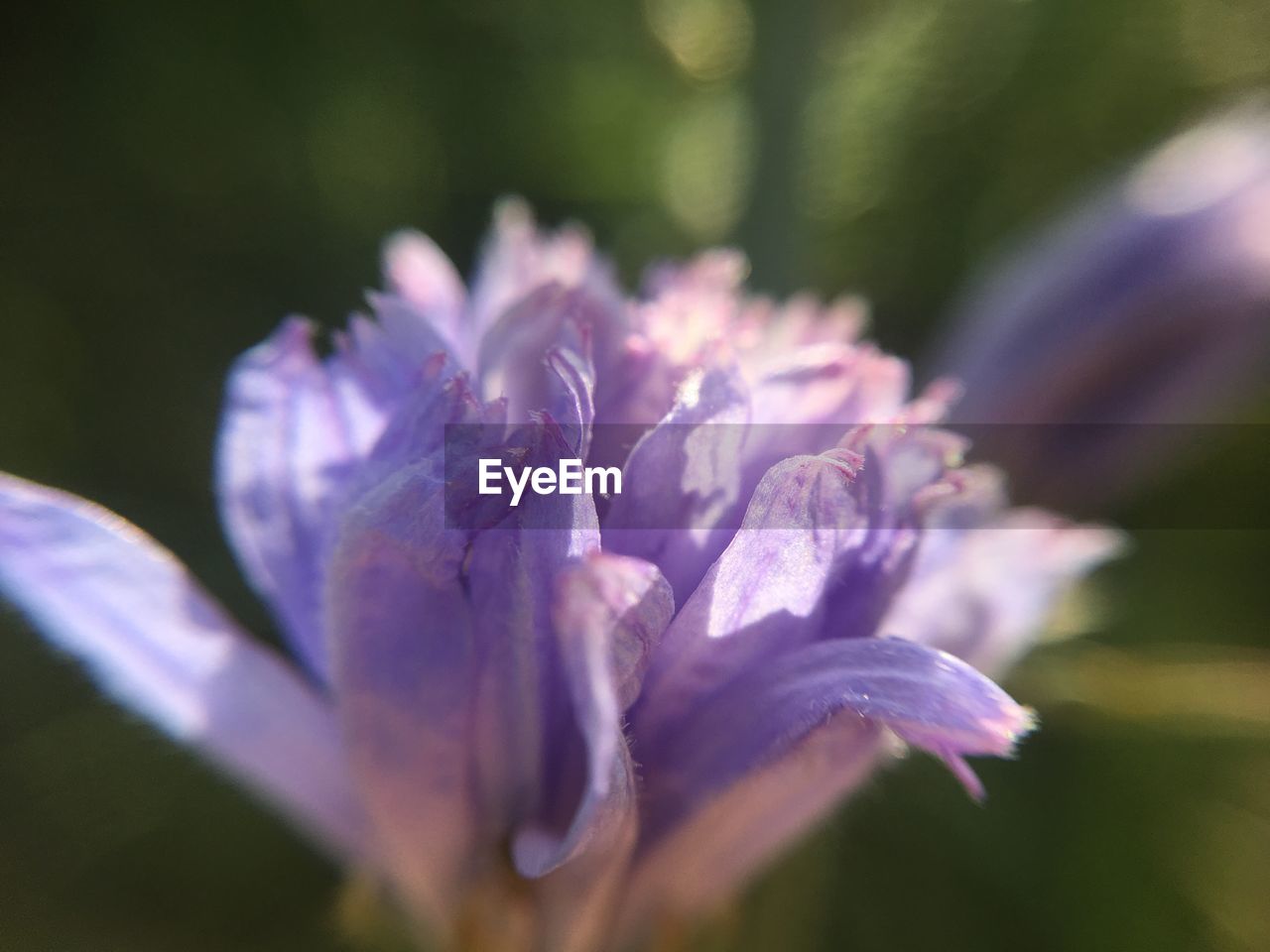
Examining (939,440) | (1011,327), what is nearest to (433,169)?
(1011,327)

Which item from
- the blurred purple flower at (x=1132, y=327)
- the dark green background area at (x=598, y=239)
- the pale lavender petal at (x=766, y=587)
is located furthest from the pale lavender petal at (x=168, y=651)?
the blurred purple flower at (x=1132, y=327)

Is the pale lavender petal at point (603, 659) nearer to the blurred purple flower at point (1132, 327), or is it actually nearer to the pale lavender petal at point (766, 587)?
the pale lavender petal at point (766, 587)

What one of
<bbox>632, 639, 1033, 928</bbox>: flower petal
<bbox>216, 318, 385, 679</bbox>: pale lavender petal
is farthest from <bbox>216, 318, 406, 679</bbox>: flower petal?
<bbox>632, 639, 1033, 928</bbox>: flower petal

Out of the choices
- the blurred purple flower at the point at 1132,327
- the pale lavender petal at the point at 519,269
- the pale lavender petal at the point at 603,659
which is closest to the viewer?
the pale lavender petal at the point at 603,659

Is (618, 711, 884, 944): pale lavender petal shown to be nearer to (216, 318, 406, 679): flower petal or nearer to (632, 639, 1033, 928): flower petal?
(632, 639, 1033, 928): flower petal

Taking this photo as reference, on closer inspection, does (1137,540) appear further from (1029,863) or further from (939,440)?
(939,440)

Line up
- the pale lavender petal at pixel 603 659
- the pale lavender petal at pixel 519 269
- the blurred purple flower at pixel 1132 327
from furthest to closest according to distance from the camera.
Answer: the blurred purple flower at pixel 1132 327
the pale lavender petal at pixel 519 269
the pale lavender petal at pixel 603 659
